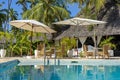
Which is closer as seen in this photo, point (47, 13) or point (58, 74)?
point (58, 74)

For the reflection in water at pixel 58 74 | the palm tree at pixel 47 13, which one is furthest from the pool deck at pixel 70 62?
the palm tree at pixel 47 13

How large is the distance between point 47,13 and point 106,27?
19.4 feet

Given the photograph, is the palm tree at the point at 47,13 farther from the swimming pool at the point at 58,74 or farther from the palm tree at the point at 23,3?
the swimming pool at the point at 58,74

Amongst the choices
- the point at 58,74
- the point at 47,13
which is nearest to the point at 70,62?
the point at 58,74

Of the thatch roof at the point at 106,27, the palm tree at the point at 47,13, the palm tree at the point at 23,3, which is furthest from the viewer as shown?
the palm tree at the point at 23,3

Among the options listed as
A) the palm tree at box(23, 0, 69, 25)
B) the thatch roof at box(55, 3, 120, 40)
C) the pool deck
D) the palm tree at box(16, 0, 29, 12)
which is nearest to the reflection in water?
the pool deck

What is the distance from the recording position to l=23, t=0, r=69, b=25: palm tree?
80.1 feet

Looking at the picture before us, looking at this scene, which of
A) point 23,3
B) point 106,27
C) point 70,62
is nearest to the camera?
point 70,62

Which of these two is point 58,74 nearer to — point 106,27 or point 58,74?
point 58,74

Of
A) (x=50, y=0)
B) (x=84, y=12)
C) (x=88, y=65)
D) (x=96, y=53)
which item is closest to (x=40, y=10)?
(x=50, y=0)

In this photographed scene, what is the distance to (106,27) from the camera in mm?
21281

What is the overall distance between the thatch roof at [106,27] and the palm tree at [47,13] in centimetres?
187

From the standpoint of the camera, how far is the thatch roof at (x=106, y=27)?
20672 millimetres

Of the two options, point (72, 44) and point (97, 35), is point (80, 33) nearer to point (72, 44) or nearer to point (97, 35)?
point (97, 35)
